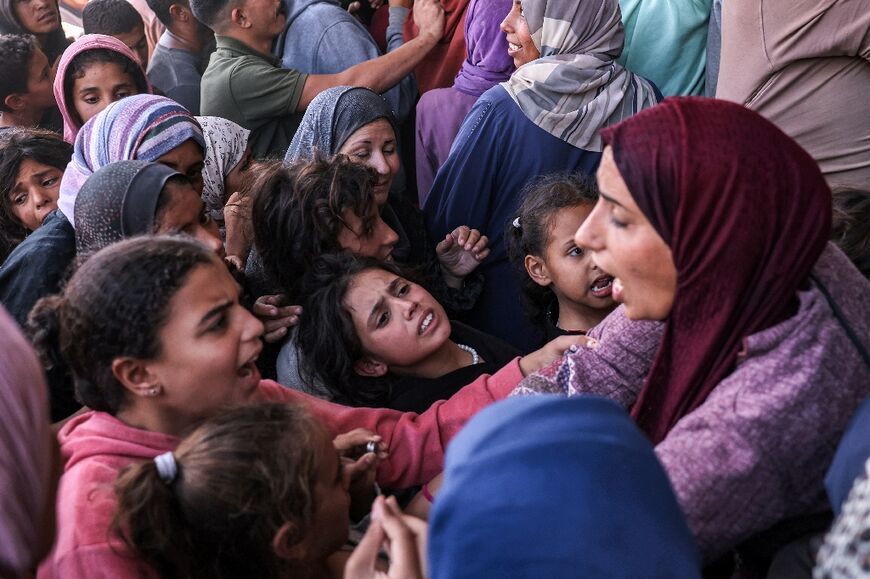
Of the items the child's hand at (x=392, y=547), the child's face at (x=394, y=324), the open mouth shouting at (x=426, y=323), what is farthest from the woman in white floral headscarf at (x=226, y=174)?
the child's hand at (x=392, y=547)

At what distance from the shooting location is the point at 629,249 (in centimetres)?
144

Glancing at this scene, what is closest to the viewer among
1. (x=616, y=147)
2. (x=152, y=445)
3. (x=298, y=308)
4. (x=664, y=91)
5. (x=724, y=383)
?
(x=724, y=383)

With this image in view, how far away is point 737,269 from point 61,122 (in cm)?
380

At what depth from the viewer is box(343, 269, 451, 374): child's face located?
91.1 inches

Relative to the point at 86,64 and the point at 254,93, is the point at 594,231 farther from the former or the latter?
the point at 86,64

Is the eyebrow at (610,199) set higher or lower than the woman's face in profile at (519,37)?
higher

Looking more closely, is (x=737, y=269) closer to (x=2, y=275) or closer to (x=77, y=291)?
(x=77, y=291)

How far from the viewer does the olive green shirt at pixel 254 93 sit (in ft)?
11.9

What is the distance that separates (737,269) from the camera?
1352mm

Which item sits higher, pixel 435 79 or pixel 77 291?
pixel 77 291

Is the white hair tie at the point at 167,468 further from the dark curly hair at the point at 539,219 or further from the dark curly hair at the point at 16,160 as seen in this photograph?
the dark curly hair at the point at 16,160

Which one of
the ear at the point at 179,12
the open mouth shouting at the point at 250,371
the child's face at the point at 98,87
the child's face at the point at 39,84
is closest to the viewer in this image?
the open mouth shouting at the point at 250,371

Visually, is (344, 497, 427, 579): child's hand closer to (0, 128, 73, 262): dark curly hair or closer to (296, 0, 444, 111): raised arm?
(0, 128, 73, 262): dark curly hair

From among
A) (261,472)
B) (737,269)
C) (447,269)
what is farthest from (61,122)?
(737,269)
